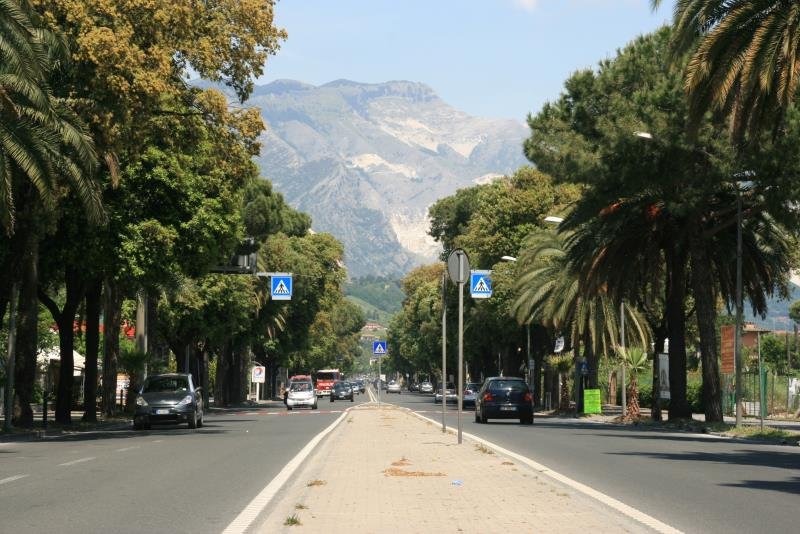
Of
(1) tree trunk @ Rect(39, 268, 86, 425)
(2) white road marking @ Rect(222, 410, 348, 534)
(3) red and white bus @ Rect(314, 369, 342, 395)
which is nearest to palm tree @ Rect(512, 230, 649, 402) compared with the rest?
(1) tree trunk @ Rect(39, 268, 86, 425)

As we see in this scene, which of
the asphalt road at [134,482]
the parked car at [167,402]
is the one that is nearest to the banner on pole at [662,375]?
the parked car at [167,402]

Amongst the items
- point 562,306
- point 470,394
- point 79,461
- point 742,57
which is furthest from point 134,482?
point 470,394

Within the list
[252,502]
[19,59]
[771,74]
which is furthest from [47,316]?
[252,502]

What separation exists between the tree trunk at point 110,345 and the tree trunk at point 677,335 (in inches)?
814

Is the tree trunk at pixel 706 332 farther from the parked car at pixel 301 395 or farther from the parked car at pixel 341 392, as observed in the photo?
the parked car at pixel 341 392

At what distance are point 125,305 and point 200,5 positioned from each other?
118 ft

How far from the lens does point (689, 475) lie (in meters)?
18.4

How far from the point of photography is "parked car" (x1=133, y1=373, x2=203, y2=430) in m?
37.5

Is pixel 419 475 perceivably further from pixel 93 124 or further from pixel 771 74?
pixel 93 124

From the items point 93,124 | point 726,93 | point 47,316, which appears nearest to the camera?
point 726,93

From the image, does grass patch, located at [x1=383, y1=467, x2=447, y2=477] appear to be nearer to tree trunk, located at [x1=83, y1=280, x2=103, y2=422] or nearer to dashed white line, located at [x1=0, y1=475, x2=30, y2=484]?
dashed white line, located at [x1=0, y1=475, x2=30, y2=484]

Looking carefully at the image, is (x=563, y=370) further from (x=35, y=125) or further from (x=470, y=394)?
(x=35, y=125)

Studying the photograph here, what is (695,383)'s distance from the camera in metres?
66.3

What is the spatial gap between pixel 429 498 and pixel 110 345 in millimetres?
35023
